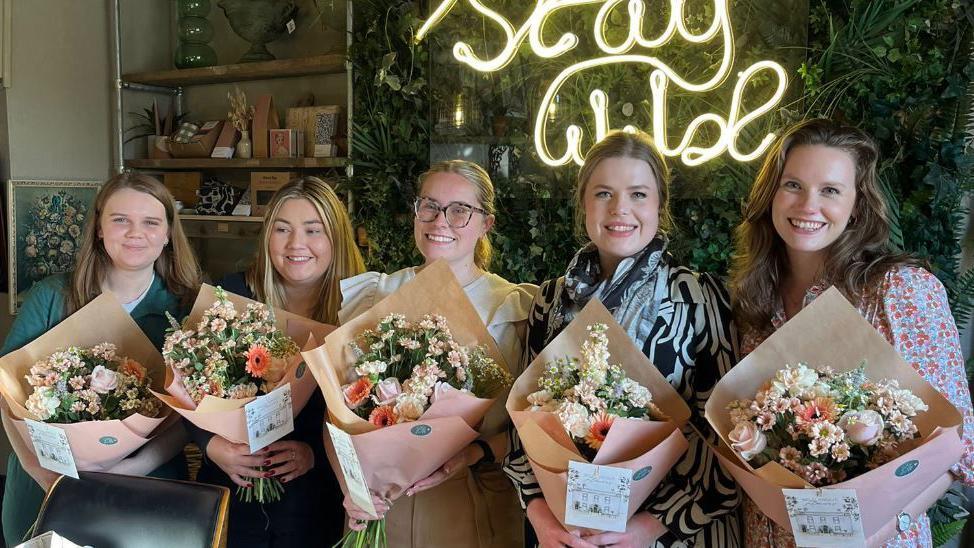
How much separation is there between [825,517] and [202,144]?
4013mm

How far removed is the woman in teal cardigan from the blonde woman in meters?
0.17

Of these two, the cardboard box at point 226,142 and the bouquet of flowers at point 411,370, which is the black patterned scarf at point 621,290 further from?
the cardboard box at point 226,142

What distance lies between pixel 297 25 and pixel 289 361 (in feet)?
10.2

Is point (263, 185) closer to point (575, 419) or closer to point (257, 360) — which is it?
point (257, 360)

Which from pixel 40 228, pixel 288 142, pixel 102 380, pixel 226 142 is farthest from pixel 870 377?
pixel 40 228

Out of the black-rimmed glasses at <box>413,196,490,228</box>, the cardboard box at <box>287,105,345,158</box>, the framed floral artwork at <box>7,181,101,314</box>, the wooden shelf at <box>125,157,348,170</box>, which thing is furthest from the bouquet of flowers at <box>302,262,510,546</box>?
the framed floral artwork at <box>7,181,101,314</box>

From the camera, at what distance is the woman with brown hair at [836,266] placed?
1.43 m

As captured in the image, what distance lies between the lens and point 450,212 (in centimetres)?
193

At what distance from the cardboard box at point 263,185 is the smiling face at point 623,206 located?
2.75m

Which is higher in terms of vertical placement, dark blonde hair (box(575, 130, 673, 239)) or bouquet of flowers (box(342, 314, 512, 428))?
dark blonde hair (box(575, 130, 673, 239))

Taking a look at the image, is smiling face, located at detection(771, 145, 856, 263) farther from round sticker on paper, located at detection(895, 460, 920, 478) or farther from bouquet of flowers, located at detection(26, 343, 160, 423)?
bouquet of flowers, located at detection(26, 343, 160, 423)

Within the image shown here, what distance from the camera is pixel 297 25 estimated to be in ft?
14.0

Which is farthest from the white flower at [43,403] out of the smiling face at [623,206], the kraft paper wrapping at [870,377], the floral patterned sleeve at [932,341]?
the floral patterned sleeve at [932,341]

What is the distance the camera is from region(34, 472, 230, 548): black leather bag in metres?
1.58
